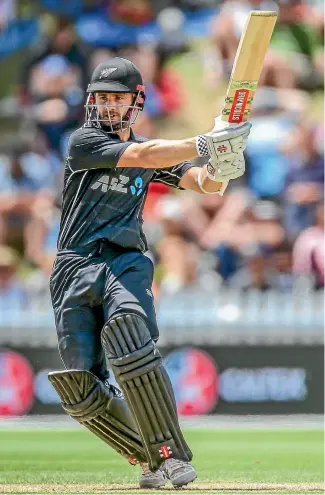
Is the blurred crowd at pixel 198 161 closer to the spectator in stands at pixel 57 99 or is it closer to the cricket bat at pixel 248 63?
the spectator in stands at pixel 57 99

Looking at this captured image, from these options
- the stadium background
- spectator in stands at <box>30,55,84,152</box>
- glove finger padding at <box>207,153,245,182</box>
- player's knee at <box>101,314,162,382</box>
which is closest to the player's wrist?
glove finger padding at <box>207,153,245,182</box>

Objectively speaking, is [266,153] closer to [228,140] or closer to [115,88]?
[115,88]

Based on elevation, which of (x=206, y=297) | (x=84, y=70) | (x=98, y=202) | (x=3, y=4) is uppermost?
(x=3, y=4)

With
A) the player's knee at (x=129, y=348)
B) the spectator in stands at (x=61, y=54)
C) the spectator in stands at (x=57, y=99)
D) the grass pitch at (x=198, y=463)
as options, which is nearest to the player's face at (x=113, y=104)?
the player's knee at (x=129, y=348)

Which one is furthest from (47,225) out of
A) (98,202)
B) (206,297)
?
(98,202)

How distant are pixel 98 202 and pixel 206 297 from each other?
4.59 m

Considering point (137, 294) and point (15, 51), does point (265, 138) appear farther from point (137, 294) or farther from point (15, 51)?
point (137, 294)

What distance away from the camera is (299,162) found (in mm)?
11914

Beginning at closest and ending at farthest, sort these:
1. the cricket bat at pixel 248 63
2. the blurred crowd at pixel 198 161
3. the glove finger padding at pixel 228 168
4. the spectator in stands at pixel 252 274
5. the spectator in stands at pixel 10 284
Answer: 1. the cricket bat at pixel 248 63
2. the glove finger padding at pixel 228 168
3. the spectator in stands at pixel 10 284
4. the spectator in stands at pixel 252 274
5. the blurred crowd at pixel 198 161

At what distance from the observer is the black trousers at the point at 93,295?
568cm

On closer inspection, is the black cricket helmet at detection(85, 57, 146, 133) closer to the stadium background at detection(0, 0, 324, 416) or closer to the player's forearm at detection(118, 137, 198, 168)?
the player's forearm at detection(118, 137, 198, 168)

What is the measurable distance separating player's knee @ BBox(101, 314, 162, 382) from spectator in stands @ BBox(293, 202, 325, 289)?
5.30 meters

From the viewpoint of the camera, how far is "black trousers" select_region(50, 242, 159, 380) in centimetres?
568

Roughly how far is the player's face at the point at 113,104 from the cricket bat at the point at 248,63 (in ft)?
2.34
